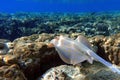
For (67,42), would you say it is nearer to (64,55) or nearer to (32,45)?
(64,55)

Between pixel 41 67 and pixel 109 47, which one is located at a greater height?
pixel 109 47

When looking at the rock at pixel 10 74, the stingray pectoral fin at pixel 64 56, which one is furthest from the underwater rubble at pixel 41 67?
the stingray pectoral fin at pixel 64 56

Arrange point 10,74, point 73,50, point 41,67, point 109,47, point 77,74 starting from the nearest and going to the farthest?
point 73,50 → point 10,74 → point 77,74 → point 41,67 → point 109,47

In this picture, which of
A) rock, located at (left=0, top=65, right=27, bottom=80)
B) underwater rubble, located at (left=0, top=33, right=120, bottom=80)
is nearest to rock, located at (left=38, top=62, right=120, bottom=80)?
underwater rubble, located at (left=0, top=33, right=120, bottom=80)

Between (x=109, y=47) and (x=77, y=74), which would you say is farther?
(x=109, y=47)

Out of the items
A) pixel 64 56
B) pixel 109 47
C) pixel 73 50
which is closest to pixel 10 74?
pixel 64 56

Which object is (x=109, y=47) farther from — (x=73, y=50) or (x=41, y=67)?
(x=73, y=50)

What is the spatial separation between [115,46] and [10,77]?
9.66 feet

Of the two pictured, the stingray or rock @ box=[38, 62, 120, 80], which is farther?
rock @ box=[38, 62, 120, 80]

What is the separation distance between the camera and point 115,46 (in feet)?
19.8

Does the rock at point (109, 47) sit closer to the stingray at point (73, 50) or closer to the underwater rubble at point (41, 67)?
the underwater rubble at point (41, 67)

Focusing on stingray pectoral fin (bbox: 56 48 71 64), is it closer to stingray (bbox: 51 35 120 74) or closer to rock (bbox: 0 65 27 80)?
stingray (bbox: 51 35 120 74)

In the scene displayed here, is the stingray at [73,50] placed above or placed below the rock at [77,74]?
above

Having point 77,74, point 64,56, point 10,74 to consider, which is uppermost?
point 64,56
